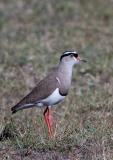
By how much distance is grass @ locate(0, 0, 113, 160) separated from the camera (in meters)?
7.07

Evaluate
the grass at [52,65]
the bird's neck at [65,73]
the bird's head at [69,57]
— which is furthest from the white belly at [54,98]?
the bird's head at [69,57]

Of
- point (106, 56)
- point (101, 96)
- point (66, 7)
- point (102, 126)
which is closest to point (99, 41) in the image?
point (106, 56)

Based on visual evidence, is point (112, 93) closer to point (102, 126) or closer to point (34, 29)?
point (102, 126)

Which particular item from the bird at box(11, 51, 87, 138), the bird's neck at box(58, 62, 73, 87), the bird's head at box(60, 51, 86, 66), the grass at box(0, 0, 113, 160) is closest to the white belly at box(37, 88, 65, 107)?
the bird at box(11, 51, 87, 138)

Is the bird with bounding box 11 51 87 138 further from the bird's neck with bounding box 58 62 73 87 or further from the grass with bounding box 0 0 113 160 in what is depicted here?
the grass with bounding box 0 0 113 160

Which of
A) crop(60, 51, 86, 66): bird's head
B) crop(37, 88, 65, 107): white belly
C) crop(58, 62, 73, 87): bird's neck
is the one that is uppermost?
crop(60, 51, 86, 66): bird's head

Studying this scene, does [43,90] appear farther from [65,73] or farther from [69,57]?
[69,57]

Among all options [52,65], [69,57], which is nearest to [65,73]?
[69,57]

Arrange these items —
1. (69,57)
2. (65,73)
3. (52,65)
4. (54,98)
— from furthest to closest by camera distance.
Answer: (52,65) < (69,57) < (65,73) < (54,98)

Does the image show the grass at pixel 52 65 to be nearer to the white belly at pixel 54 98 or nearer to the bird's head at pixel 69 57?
the white belly at pixel 54 98

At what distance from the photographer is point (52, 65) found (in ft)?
38.5

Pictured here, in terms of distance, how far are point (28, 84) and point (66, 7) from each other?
4449 millimetres

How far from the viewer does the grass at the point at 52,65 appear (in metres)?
7.07

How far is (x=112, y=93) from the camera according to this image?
9.91 m
